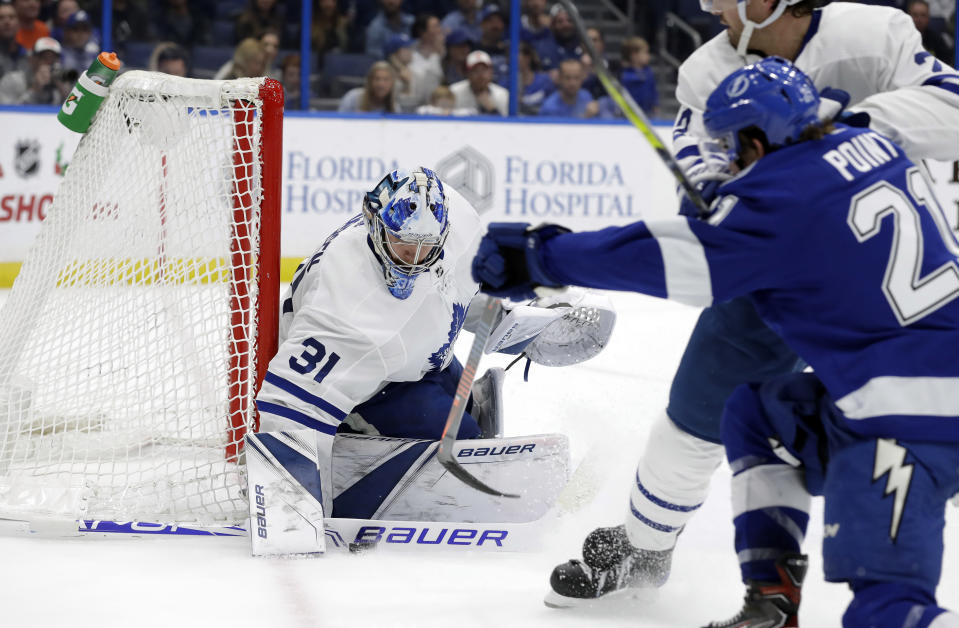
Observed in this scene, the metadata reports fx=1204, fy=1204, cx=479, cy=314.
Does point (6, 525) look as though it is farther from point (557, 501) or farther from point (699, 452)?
point (699, 452)

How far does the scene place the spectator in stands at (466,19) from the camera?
6934 millimetres

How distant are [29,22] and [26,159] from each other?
965 millimetres

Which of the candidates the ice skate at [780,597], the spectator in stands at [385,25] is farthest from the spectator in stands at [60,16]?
the ice skate at [780,597]

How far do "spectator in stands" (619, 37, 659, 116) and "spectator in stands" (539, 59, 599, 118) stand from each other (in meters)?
0.37

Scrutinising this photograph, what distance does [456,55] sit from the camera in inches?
271

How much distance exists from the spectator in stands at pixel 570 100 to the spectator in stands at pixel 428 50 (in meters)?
0.64

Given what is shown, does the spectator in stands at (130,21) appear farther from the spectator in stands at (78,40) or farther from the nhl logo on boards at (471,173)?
the nhl logo on boards at (471,173)

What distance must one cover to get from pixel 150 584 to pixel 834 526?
1.32m

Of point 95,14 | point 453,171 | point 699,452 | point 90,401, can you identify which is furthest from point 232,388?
point 95,14

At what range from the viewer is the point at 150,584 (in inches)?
90.7

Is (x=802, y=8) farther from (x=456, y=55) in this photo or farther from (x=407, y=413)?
(x=456, y=55)

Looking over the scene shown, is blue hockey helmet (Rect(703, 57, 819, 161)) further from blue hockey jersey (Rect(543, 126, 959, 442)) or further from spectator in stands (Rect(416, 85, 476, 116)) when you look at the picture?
spectator in stands (Rect(416, 85, 476, 116))

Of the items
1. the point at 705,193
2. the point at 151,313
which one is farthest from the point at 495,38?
the point at 705,193

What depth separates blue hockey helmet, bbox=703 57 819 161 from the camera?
1681 millimetres
